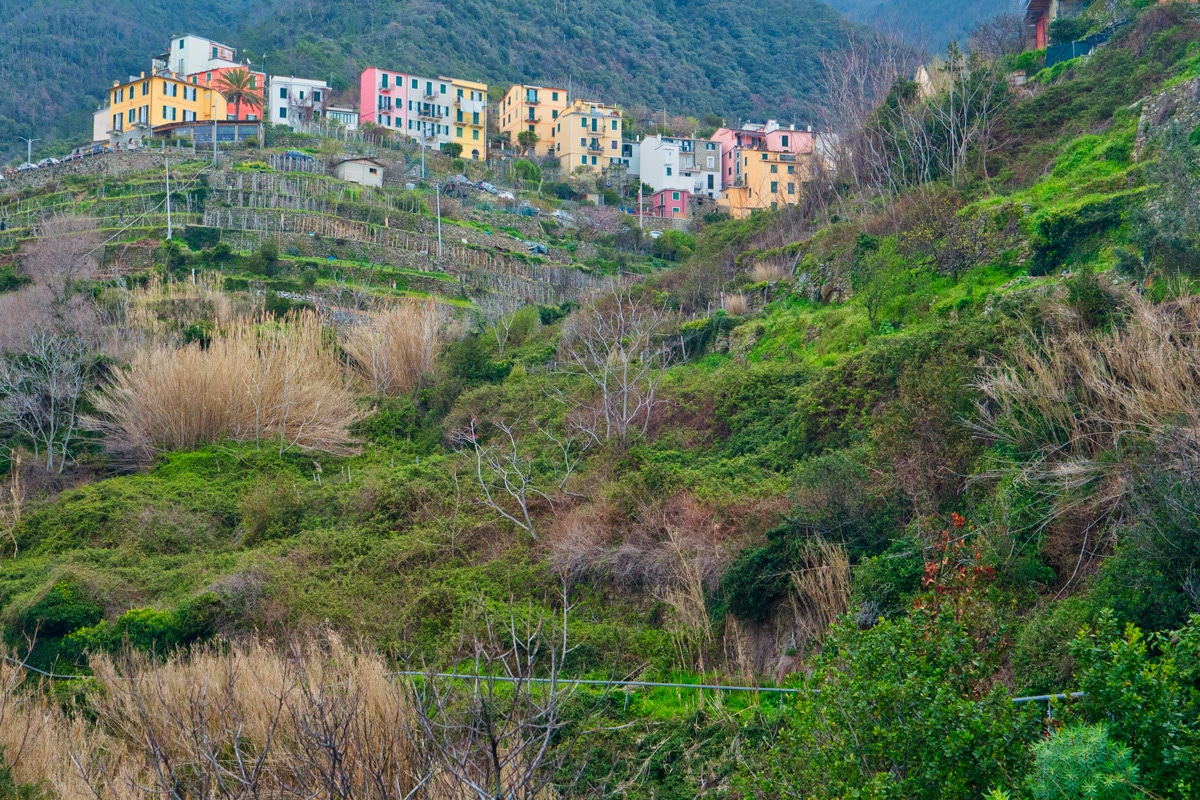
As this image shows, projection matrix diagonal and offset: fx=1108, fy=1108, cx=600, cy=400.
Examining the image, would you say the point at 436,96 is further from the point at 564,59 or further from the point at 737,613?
the point at 737,613

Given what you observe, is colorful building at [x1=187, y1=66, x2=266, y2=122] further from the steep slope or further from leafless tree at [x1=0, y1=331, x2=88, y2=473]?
leafless tree at [x1=0, y1=331, x2=88, y2=473]

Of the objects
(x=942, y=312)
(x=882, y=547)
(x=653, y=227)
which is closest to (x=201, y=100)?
(x=653, y=227)

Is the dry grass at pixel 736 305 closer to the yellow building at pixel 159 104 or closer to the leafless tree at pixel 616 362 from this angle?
the leafless tree at pixel 616 362

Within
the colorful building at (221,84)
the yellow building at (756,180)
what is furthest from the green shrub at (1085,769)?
the colorful building at (221,84)

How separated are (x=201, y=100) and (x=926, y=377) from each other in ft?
178

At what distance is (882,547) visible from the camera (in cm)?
1091

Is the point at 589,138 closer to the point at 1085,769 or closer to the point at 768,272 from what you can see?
the point at 768,272

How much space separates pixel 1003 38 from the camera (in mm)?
34875

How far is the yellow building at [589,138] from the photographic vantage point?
63.5m

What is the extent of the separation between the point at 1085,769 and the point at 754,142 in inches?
2259

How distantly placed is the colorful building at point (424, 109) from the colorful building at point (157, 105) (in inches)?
330

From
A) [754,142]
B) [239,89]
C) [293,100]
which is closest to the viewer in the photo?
[239,89]

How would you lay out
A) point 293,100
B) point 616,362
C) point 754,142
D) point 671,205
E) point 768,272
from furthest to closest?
1. point 293,100
2. point 754,142
3. point 671,205
4. point 768,272
5. point 616,362

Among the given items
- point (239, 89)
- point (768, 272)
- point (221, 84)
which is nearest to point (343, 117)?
point (239, 89)
